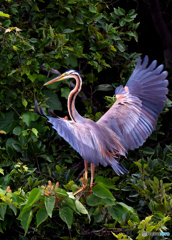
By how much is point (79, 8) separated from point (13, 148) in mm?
1415

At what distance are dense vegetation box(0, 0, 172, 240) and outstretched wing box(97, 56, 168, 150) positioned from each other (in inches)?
12.0

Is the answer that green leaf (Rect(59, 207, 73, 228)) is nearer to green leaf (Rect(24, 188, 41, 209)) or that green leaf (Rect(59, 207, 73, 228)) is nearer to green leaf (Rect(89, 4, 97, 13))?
green leaf (Rect(24, 188, 41, 209))

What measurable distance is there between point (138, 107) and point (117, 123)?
0.24 metres

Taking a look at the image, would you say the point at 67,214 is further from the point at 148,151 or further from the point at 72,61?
the point at 72,61

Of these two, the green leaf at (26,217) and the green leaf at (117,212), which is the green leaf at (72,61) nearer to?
the green leaf at (117,212)

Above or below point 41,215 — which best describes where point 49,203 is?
above

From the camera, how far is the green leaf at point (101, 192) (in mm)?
3109

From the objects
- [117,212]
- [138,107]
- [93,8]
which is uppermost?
[93,8]

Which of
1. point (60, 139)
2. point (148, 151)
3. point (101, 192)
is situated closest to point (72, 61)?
point (60, 139)

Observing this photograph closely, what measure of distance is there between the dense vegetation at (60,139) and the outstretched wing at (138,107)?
305 millimetres

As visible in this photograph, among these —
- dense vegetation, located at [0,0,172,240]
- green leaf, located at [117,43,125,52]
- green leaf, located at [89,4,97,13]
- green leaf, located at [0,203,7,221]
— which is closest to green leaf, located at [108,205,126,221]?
dense vegetation, located at [0,0,172,240]

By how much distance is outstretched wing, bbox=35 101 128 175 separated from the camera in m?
3.10

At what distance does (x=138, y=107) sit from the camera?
11.9 ft

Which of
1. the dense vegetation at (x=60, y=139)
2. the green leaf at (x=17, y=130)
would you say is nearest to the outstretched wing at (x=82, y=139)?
the dense vegetation at (x=60, y=139)
